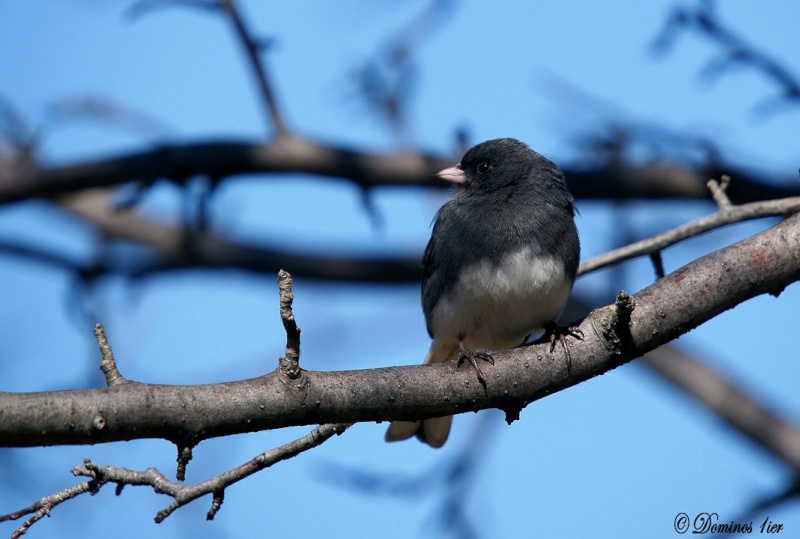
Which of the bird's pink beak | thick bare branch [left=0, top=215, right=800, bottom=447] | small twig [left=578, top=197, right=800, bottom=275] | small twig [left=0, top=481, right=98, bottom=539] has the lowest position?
small twig [left=0, top=481, right=98, bottom=539]

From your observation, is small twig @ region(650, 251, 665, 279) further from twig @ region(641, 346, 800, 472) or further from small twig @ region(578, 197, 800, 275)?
twig @ region(641, 346, 800, 472)

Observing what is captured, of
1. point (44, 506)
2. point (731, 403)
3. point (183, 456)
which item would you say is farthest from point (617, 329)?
point (731, 403)

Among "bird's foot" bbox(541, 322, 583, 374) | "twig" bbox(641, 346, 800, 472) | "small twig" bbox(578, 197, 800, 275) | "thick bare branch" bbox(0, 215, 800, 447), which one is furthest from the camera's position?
"twig" bbox(641, 346, 800, 472)

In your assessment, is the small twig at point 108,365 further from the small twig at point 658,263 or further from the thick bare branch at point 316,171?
the thick bare branch at point 316,171

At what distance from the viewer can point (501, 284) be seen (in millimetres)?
3092

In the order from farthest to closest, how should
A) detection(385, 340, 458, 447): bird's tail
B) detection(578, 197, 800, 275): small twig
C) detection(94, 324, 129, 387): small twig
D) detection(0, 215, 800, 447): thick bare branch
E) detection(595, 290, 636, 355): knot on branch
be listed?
detection(385, 340, 458, 447): bird's tail → detection(578, 197, 800, 275): small twig → detection(595, 290, 636, 355): knot on branch → detection(94, 324, 129, 387): small twig → detection(0, 215, 800, 447): thick bare branch

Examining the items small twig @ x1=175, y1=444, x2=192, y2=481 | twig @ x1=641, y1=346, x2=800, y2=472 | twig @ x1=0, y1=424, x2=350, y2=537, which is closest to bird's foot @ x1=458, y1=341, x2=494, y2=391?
twig @ x1=0, y1=424, x2=350, y2=537

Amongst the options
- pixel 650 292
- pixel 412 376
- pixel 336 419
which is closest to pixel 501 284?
pixel 650 292

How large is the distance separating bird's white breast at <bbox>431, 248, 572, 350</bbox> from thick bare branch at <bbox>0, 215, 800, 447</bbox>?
43 centimetres

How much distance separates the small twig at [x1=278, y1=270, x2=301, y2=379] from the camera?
6.38 feet

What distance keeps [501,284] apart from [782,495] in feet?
4.92

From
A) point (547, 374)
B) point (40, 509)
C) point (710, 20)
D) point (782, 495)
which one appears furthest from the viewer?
point (710, 20)

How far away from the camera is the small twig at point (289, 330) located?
6.38 ft

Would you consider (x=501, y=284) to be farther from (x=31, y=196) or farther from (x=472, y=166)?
(x=31, y=196)
